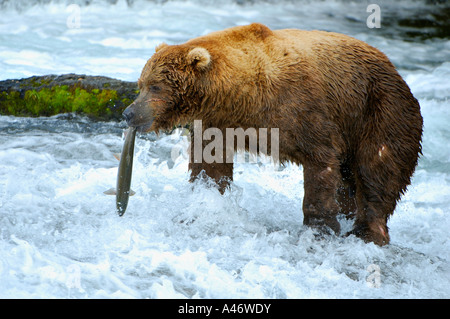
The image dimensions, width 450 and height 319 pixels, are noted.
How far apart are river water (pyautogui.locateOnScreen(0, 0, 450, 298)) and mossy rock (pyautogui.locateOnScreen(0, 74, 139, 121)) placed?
0.21m

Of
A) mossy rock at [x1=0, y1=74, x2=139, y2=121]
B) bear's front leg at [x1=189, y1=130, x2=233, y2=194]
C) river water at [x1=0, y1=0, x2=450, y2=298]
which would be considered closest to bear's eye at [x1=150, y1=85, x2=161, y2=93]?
bear's front leg at [x1=189, y1=130, x2=233, y2=194]

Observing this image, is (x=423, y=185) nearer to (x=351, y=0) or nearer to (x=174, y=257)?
(x=174, y=257)

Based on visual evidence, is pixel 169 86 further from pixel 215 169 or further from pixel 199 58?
pixel 215 169

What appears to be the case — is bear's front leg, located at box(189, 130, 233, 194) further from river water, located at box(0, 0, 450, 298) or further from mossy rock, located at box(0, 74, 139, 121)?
mossy rock, located at box(0, 74, 139, 121)

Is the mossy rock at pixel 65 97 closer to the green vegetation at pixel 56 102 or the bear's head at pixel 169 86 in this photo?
the green vegetation at pixel 56 102

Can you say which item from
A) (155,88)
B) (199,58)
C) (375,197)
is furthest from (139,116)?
(375,197)

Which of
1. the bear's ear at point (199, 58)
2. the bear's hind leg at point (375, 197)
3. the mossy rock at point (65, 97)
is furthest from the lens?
the mossy rock at point (65, 97)

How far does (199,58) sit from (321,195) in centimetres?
146

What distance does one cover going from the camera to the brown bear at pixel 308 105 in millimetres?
4504

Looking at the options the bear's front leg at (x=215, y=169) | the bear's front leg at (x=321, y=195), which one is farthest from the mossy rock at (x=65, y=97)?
the bear's front leg at (x=321, y=195)

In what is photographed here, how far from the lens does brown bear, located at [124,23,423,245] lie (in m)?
4.50

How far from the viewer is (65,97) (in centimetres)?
877

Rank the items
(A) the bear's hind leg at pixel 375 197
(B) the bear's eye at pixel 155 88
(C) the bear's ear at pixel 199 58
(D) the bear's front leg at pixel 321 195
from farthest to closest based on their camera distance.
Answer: (A) the bear's hind leg at pixel 375 197 → (D) the bear's front leg at pixel 321 195 → (B) the bear's eye at pixel 155 88 → (C) the bear's ear at pixel 199 58

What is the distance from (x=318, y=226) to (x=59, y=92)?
542 centimetres
